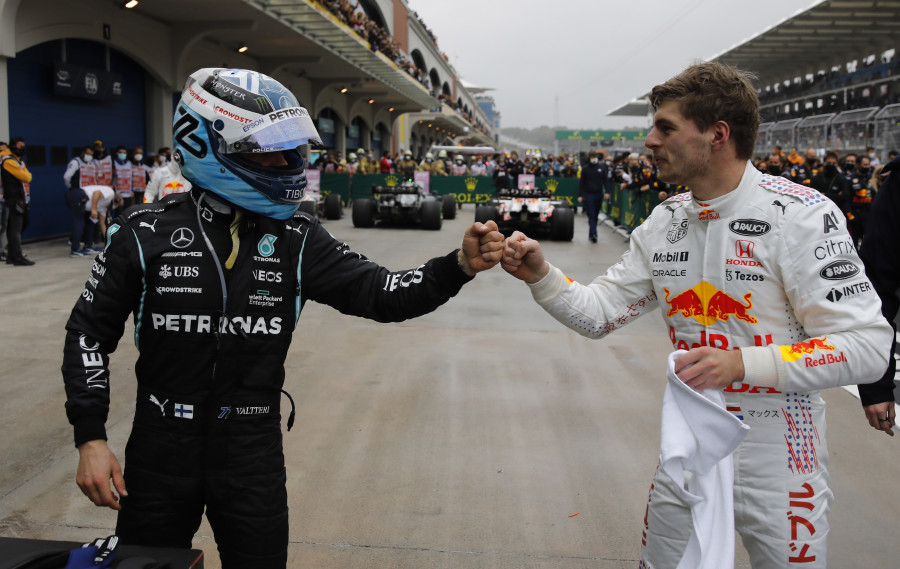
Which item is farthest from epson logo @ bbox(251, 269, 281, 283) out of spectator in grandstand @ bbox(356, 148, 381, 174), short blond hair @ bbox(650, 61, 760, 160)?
spectator in grandstand @ bbox(356, 148, 381, 174)

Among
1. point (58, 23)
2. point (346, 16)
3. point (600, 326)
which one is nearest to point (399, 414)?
point (600, 326)

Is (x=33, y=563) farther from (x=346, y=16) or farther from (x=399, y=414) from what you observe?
(x=346, y=16)

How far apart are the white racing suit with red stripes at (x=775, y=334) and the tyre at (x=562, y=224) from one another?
43.3 feet

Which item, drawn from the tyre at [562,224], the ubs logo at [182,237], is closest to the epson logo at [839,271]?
the ubs logo at [182,237]

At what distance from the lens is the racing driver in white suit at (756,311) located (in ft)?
5.94

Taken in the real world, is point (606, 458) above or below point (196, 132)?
below

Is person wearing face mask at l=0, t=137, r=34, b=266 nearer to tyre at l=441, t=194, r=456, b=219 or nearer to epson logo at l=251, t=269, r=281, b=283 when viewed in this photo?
epson logo at l=251, t=269, r=281, b=283

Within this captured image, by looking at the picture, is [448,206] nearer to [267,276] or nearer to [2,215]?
[2,215]

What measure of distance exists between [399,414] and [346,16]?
18.7 m

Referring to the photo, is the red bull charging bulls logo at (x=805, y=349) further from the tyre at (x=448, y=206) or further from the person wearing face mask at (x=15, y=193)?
the tyre at (x=448, y=206)

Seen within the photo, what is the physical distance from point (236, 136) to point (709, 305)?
1.30 m

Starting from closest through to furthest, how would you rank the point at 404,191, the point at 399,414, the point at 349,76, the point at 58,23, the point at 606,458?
the point at 606,458
the point at 399,414
the point at 58,23
the point at 404,191
the point at 349,76

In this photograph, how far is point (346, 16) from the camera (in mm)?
21531

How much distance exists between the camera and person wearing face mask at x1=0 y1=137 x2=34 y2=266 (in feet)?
32.7
